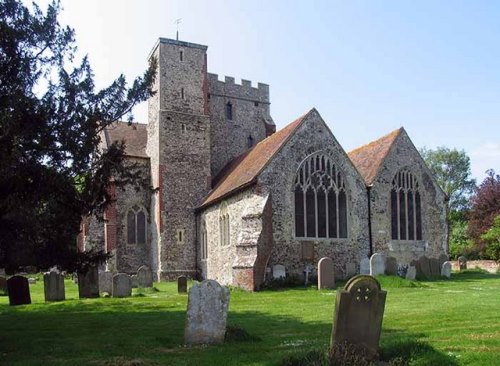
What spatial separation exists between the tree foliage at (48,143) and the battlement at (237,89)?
Answer: 888 inches

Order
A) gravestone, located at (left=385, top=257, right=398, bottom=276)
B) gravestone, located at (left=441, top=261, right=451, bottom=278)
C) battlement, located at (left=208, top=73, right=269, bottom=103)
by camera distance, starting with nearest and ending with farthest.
Result: gravestone, located at (left=385, top=257, right=398, bottom=276) → gravestone, located at (left=441, top=261, right=451, bottom=278) → battlement, located at (left=208, top=73, right=269, bottom=103)

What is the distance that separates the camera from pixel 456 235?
1955 inches

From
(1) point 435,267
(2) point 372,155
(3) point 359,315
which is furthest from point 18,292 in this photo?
(1) point 435,267

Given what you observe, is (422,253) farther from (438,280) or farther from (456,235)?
(456,235)

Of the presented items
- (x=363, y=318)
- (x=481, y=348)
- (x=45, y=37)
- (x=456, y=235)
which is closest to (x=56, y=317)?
(x=45, y=37)

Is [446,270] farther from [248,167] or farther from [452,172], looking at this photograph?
[452,172]

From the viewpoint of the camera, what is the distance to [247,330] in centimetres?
1098

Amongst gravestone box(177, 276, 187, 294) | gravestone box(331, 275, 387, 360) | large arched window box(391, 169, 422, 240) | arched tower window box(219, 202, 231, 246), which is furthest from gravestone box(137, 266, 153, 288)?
gravestone box(331, 275, 387, 360)

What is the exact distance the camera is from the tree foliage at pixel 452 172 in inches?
2222

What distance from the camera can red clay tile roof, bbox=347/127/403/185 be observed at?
26922 millimetres

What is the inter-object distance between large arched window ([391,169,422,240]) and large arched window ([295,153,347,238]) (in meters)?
2.93

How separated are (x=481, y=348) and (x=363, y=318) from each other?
1780 millimetres

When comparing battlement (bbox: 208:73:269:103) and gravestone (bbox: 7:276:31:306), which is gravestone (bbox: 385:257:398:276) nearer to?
gravestone (bbox: 7:276:31:306)

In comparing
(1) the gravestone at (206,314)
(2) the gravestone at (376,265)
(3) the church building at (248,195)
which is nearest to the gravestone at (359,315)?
(1) the gravestone at (206,314)
